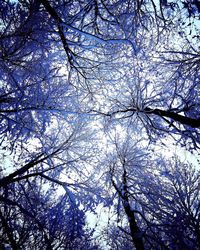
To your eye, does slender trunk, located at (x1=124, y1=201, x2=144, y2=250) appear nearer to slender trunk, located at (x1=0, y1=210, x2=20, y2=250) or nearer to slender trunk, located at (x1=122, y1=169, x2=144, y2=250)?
slender trunk, located at (x1=122, y1=169, x2=144, y2=250)

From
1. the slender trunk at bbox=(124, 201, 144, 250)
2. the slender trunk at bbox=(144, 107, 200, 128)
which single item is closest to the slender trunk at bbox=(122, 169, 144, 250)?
the slender trunk at bbox=(124, 201, 144, 250)

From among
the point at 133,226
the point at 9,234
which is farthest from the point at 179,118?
the point at 9,234

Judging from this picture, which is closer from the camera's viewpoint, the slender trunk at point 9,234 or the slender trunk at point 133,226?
the slender trunk at point 133,226

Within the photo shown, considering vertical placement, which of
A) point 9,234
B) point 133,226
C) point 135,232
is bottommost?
point 135,232

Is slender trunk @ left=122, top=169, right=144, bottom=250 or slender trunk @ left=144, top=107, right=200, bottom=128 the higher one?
slender trunk @ left=144, top=107, right=200, bottom=128

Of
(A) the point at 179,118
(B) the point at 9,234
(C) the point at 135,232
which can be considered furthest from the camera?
(B) the point at 9,234

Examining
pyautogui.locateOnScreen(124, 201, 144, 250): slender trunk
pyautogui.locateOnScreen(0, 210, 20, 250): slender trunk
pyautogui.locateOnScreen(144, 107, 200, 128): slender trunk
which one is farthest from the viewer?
pyautogui.locateOnScreen(0, 210, 20, 250): slender trunk

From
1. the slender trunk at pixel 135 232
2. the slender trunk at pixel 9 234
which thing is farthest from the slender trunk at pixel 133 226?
the slender trunk at pixel 9 234

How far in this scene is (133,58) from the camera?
488 centimetres

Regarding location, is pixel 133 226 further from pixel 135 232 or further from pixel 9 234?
pixel 9 234

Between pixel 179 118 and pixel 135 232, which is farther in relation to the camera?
pixel 135 232

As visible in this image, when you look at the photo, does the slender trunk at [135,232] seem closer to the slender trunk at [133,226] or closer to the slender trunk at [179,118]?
the slender trunk at [133,226]

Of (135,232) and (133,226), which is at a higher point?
(133,226)

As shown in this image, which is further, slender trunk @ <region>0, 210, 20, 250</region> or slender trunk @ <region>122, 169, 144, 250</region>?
slender trunk @ <region>0, 210, 20, 250</region>
